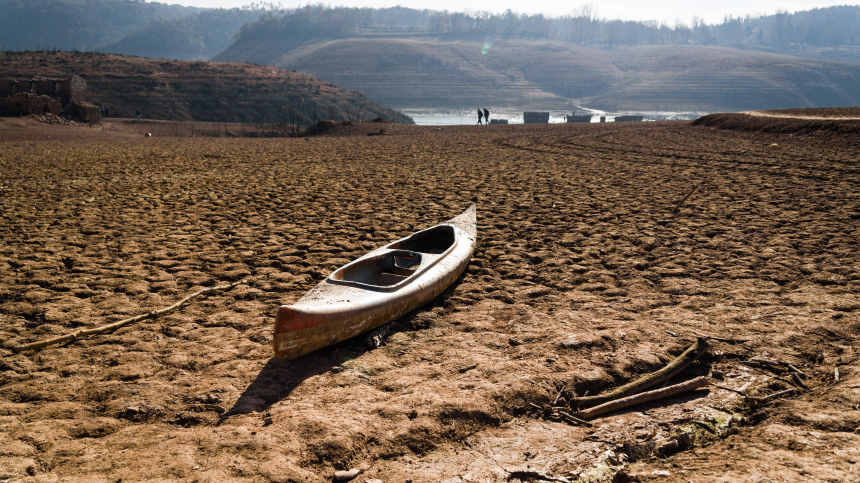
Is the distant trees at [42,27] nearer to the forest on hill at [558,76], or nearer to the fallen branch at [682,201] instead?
the forest on hill at [558,76]

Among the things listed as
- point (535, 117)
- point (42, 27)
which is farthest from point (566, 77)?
point (42, 27)

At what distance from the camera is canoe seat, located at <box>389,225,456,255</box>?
18.7ft

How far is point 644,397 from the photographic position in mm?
3074

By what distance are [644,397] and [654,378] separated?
0.23 m

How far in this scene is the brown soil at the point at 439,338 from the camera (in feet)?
8.68

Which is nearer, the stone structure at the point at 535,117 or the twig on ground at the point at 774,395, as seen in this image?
the twig on ground at the point at 774,395

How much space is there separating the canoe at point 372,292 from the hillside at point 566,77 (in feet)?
314

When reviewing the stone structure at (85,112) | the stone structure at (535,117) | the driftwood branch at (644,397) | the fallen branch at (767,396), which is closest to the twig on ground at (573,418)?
the driftwood branch at (644,397)

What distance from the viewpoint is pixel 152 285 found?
4.98 metres

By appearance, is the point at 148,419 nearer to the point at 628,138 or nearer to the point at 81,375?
the point at 81,375

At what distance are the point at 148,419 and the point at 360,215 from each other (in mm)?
4945

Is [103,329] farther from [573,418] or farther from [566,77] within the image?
[566,77]

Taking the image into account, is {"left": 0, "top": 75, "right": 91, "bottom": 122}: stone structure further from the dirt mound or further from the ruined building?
the dirt mound

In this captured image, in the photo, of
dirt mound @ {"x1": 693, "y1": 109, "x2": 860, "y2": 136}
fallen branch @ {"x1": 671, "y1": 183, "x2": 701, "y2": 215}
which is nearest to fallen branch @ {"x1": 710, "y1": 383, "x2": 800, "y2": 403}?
fallen branch @ {"x1": 671, "y1": 183, "x2": 701, "y2": 215}
